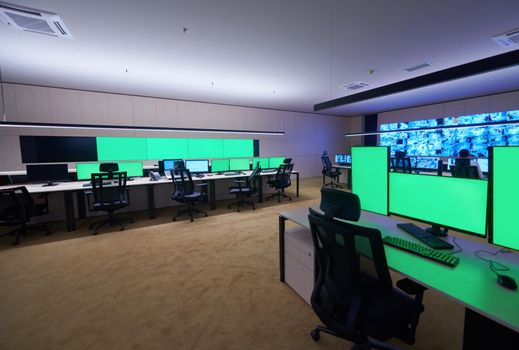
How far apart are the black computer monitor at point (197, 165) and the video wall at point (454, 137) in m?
5.14

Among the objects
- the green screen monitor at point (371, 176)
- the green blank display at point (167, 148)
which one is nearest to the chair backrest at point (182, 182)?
the green blank display at point (167, 148)

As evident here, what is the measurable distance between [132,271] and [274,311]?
174 cm

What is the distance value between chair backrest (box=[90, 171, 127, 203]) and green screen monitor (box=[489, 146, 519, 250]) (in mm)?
4407

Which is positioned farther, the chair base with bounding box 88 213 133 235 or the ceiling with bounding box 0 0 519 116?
the chair base with bounding box 88 213 133 235

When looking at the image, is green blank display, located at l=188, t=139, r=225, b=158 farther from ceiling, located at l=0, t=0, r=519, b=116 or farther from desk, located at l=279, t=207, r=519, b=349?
desk, located at l=279, t=207, r=519, b=349

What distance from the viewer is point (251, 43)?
3312 mm

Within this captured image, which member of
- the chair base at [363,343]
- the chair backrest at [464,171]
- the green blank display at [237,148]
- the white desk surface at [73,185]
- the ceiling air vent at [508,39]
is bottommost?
the chair base at [363,343]

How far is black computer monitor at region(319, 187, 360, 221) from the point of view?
1368 millimetres

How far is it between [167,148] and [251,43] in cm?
446

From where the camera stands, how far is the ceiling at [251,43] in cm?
248

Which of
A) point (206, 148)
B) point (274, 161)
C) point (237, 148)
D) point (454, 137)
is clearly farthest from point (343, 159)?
point (206, 148)

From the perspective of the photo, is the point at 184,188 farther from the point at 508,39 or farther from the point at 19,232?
the point at 508,39

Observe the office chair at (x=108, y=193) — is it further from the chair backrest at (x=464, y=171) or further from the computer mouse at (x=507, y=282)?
the chair backrest at (x=464, y=171)

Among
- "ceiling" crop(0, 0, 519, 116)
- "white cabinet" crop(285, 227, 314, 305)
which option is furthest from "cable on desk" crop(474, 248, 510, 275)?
"ceiling" crop(0, 0, 519, 116)
